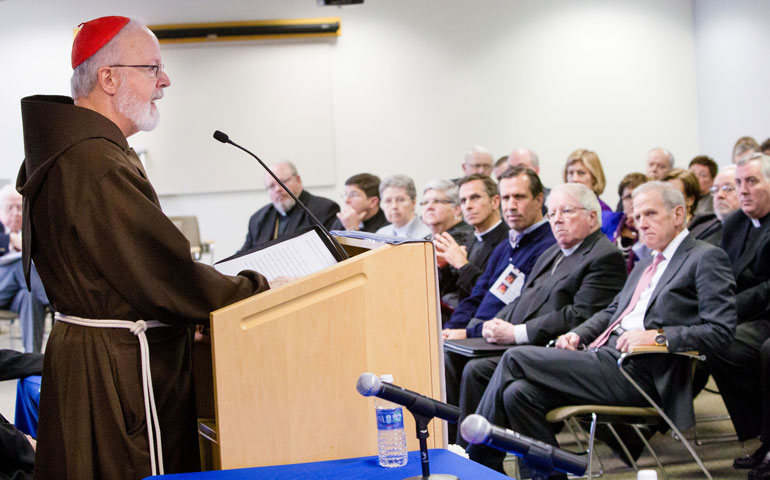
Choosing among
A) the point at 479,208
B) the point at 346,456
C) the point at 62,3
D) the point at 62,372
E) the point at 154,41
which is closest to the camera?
the point at 346,456

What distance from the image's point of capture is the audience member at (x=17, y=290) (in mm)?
6160

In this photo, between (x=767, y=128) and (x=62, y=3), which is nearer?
(x=767, y=128)

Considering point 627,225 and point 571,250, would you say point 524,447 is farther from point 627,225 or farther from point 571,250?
point 627,225

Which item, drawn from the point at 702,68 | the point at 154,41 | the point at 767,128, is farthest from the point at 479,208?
the point at 702,68

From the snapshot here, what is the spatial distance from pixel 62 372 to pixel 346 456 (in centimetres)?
68

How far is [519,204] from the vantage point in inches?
172

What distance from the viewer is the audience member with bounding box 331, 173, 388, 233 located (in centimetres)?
621

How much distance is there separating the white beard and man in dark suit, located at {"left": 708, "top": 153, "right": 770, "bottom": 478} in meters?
2.70

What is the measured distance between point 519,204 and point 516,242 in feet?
0.69

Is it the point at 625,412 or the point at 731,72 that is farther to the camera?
the point at 731,72

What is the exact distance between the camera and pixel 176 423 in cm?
193

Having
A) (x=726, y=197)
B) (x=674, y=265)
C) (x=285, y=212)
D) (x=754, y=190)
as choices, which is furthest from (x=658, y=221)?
(x=285, y=212)

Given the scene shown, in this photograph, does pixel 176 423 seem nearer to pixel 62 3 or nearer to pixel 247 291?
pixel 247 291

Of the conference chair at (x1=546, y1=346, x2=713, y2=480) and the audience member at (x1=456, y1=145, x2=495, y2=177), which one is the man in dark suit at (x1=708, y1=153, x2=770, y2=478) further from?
the audience member at (x1=456, y1=145, x2=495, y2=177)
